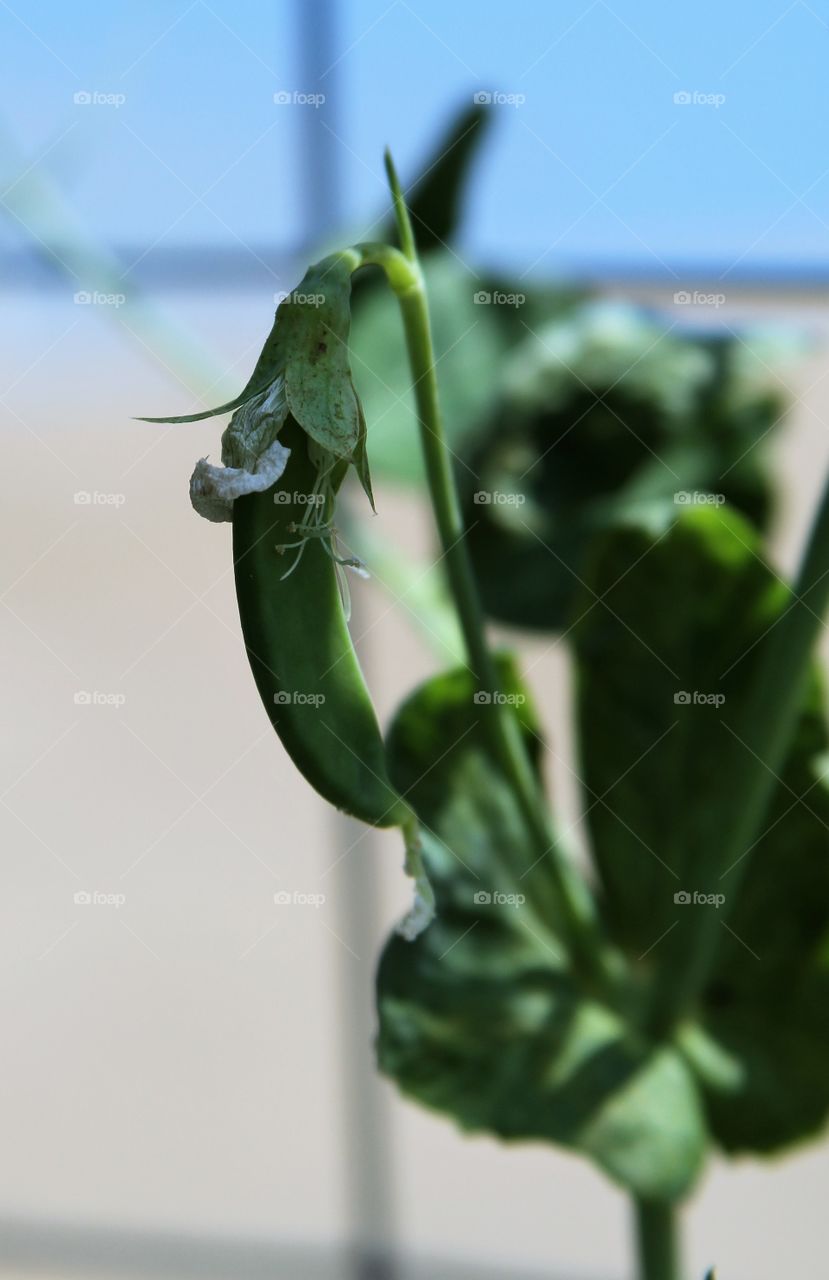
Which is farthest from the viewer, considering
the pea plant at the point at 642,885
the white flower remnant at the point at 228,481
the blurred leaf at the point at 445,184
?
the blurred leaf at the point at 445,184

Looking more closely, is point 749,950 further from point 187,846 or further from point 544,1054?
point 187,846

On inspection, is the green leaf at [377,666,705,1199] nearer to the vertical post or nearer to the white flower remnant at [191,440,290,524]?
the white flower remnant at [191,440,290,524]

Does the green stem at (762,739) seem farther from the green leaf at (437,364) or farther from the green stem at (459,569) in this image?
the green leaf at (437,364)

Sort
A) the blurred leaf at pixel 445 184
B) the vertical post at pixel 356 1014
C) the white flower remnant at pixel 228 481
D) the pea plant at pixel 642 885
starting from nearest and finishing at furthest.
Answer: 1. the white flower remnant at pixel 228 481
2. the pea plant at pixel 642 885
3. the blurred leaf at pixel 445 184
4. the vertical post at pixel 356 1014

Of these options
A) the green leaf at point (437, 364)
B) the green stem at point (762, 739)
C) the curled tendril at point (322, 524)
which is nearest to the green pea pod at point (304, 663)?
the curled tendril at point (322, 524)

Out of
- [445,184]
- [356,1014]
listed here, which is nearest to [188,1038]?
[356,1014]

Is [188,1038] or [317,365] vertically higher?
[317,365]

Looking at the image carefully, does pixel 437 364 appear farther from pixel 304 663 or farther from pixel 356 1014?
pixel 356 1014

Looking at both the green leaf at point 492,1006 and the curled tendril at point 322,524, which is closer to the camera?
the curled tendril at point 322,524
